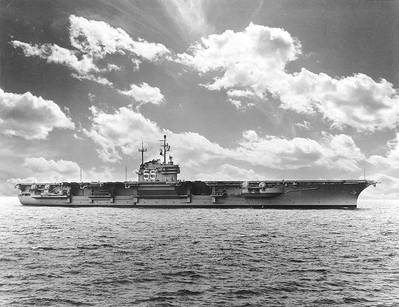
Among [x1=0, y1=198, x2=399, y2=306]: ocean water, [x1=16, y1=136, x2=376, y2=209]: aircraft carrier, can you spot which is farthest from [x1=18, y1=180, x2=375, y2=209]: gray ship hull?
[x1=0, y1=198, x2=399, y2=306]: ocean water

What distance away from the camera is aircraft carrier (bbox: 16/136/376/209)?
1618 inches

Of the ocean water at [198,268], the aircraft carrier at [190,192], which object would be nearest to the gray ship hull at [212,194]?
the aircraft carrier at [190,192]

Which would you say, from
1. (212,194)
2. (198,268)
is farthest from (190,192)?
(198,268)

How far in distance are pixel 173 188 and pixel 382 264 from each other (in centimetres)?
3010

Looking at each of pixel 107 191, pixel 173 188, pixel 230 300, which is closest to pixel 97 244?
pixel 230 300

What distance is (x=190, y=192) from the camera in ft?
143

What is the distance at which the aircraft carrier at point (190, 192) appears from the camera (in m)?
41.1

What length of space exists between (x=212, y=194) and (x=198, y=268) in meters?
29.4

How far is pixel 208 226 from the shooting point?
2545 centimetres

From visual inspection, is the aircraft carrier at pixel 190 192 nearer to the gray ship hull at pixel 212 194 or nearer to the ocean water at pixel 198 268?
the gray ship hull at pixel 212 194

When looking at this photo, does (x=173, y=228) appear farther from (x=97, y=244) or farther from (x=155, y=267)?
(x=155, y=267)

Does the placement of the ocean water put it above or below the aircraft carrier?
below

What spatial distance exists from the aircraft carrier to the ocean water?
1854 cm

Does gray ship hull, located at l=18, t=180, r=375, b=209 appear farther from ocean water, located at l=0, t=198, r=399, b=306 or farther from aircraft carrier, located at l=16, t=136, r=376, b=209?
ocean water, located at l=0, t=198, r=399, b=306
